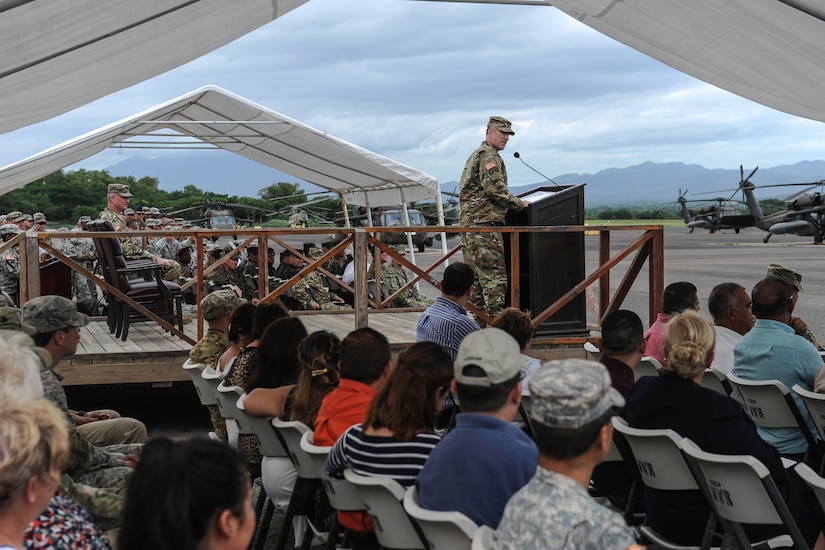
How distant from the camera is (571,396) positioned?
2055 millimetres

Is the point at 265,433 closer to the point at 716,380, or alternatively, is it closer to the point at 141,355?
the point at 716,380

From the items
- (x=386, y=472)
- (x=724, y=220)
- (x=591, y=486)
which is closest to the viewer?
(x=386, y=472)

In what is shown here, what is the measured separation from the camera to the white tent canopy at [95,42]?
13.6 ft

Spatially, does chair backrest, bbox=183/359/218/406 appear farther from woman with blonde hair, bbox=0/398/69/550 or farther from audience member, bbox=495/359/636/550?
audience member, bbox=495/359/636/550

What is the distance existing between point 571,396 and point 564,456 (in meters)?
0.16

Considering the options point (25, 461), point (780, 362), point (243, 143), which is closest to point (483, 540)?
point (25, 461)

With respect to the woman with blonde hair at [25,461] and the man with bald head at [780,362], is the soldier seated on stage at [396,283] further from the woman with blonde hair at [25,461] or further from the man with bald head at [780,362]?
the woman with blonde hair at [25,461]

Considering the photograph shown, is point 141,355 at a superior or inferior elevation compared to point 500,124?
inferior

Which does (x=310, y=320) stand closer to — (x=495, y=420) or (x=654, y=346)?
(x=654, y=346)

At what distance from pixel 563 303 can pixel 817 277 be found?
21963 millimetres

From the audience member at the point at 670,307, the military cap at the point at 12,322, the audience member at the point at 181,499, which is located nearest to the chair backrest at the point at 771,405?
the audience member at the point at 670,307

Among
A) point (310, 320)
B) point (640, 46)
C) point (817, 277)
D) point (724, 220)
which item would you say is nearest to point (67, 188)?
point (724, 220)

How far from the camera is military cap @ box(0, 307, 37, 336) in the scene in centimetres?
427

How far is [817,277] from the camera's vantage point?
2664cm
